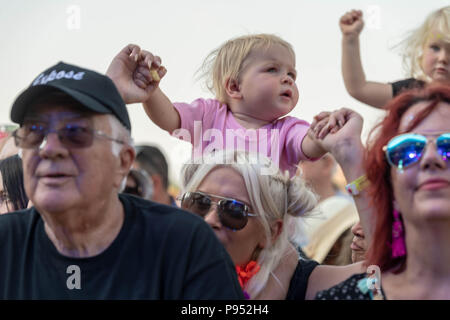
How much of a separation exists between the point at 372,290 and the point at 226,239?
0.63 metres

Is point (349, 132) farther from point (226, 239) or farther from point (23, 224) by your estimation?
point (23, 224)

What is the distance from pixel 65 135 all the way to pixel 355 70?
1.48m

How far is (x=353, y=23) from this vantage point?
2766 mm

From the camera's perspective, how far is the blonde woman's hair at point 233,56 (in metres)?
3.07

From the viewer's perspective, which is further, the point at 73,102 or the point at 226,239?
the point at 226,239

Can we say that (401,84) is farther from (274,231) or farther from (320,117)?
(274,231)

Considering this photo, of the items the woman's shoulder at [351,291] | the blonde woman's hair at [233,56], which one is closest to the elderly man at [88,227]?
the woman's shoulder at [351,291]

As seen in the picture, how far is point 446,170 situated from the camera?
6.07 feet

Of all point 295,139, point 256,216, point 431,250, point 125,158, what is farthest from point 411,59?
point 125,158

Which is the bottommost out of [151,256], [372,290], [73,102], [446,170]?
→ [372,290]

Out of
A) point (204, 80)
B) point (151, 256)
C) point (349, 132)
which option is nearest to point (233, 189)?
point (349, 132)

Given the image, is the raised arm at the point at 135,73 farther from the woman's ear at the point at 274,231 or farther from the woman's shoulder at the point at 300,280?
the woman's shoulder at the point at 300,280

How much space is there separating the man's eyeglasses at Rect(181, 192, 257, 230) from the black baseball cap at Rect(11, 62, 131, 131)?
20.5 inches

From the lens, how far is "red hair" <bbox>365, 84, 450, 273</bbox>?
2.01 m
